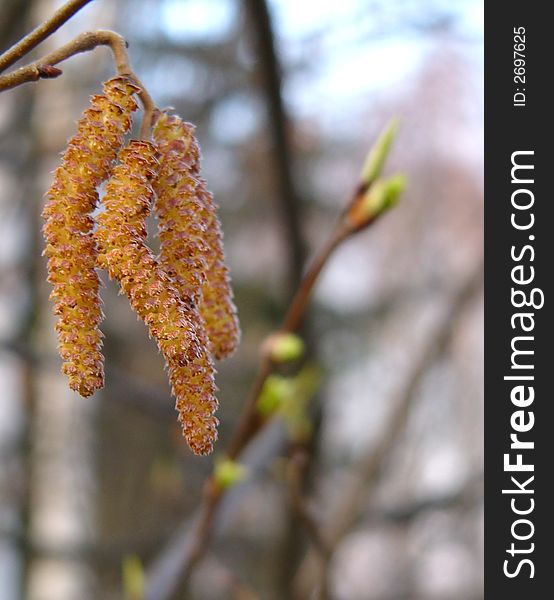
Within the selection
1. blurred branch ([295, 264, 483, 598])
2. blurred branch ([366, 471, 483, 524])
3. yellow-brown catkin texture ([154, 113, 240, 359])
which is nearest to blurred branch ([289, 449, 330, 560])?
yellow-brown catkin texture ([154, 113, 240, 359])

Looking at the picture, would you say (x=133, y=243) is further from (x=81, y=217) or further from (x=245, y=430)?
(x=245, y=430)

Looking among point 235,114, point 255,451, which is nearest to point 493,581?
point 255,451

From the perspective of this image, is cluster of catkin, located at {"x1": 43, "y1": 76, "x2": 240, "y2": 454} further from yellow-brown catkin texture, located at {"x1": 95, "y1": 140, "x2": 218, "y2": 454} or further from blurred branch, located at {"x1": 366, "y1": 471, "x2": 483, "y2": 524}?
blurred branch, located at {"x1": 366, "y1": 471, "x2": 483, "y2": 524}

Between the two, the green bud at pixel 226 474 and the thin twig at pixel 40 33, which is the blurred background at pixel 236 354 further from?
the thin twig at pixel 40 33

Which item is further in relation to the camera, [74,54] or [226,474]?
[226,474]

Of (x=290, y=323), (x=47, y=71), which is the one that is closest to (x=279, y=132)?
(x=290, y=323)

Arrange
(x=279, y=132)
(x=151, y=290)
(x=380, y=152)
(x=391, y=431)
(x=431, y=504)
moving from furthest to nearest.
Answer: (x=431, y=504), (x=391, y=431), (x=279, y=132), (x=380, y=152), (x=151, y=290)
